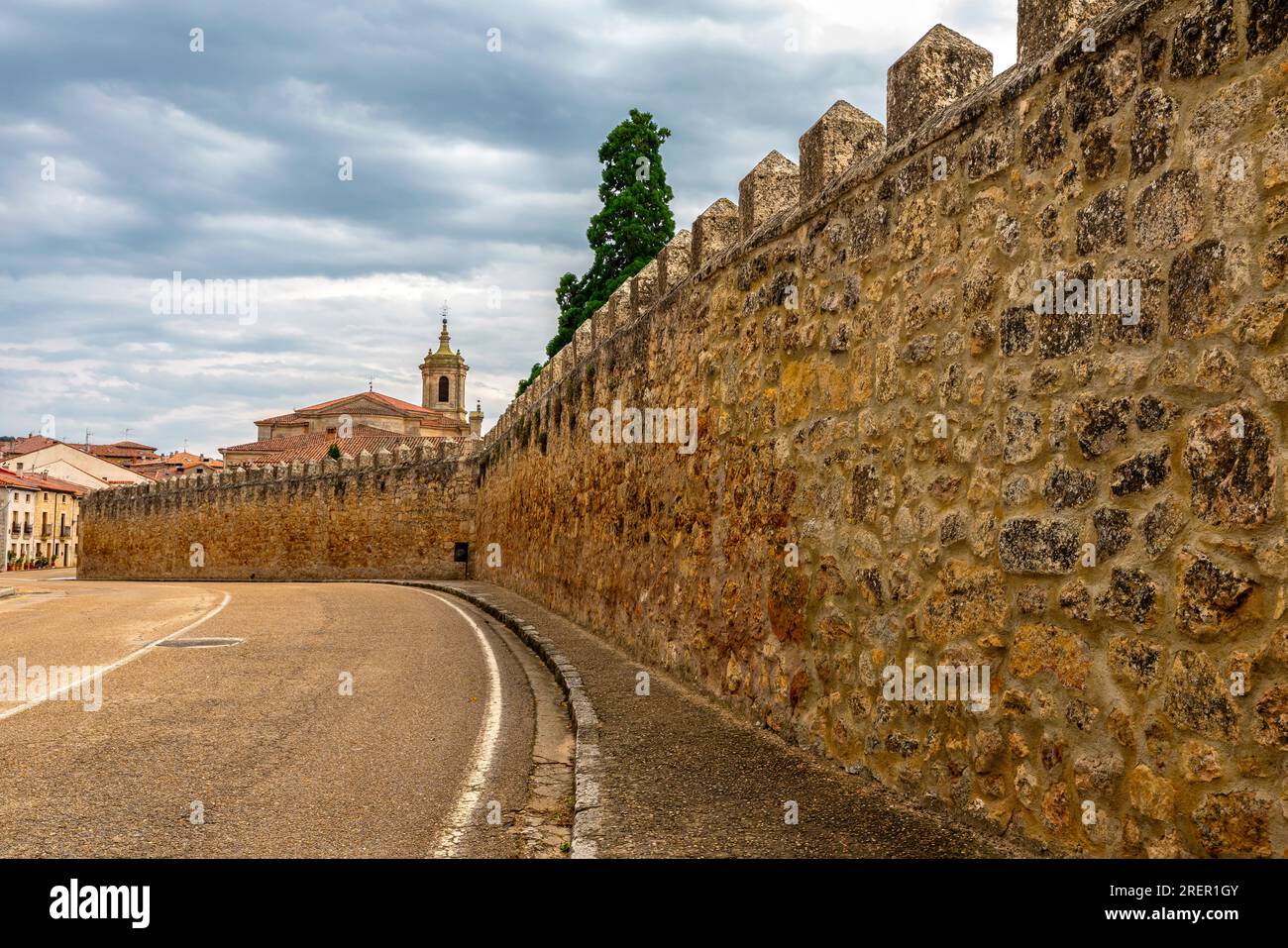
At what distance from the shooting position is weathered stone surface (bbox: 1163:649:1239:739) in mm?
2973

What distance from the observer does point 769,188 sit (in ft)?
23.2

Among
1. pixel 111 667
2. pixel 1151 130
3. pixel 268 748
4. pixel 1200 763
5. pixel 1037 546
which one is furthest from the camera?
pixel 111 667

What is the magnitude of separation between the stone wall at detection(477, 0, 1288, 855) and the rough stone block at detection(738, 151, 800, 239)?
2.9 inches

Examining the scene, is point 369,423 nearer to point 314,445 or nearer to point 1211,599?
point 314,445

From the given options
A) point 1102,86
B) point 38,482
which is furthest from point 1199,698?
point 38,482

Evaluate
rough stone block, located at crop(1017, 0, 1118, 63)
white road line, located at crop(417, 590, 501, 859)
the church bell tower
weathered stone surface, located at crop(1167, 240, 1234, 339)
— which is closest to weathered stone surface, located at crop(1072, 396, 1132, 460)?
weathered stone surface, located at crop(1167, 240, 1234, 339)

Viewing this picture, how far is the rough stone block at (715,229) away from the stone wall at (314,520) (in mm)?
20072

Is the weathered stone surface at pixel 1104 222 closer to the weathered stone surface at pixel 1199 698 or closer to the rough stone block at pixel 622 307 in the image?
the weathered stone surface at pixel 1199 698

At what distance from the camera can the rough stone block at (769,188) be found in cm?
698

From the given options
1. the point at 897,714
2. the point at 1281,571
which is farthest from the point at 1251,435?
the point at 897,714

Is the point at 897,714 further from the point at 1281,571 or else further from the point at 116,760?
the point at 116,760

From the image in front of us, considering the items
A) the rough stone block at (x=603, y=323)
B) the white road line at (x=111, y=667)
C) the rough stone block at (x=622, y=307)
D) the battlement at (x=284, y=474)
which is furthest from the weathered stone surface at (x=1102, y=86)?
the battlement at (x=284, y=474)

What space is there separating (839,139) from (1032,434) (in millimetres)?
2752
